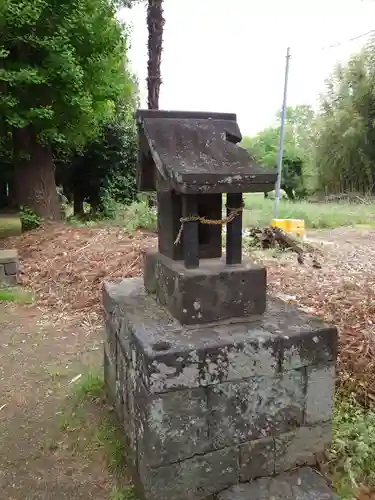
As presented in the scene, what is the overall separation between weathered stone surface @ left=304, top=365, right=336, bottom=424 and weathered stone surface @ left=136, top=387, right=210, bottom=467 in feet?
1.98

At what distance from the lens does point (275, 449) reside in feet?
7.62

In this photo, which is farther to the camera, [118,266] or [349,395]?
[118,266]

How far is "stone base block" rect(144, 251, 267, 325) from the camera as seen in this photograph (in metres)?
2.32

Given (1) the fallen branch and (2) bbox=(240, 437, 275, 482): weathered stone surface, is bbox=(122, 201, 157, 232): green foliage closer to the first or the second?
(1) the fallen branch

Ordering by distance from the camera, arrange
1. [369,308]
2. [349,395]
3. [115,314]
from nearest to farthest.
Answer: [115,314]
[349,395]
[369,308]

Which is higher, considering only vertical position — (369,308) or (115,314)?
(115,314)

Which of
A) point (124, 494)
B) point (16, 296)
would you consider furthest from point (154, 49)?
point (124, 494)

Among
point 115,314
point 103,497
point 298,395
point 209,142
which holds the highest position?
point 209,142

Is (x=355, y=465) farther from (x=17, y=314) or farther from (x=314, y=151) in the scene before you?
(x=314, y=151)

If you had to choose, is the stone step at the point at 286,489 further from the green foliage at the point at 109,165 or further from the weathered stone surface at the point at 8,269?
the green foliage at the point at 109,165

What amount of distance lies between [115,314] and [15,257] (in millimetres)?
3637

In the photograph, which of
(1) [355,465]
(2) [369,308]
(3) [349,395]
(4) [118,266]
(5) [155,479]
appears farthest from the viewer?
(4) [118,266]

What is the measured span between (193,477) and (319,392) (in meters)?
0.81

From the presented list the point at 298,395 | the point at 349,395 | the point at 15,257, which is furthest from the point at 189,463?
the point at 15,257
